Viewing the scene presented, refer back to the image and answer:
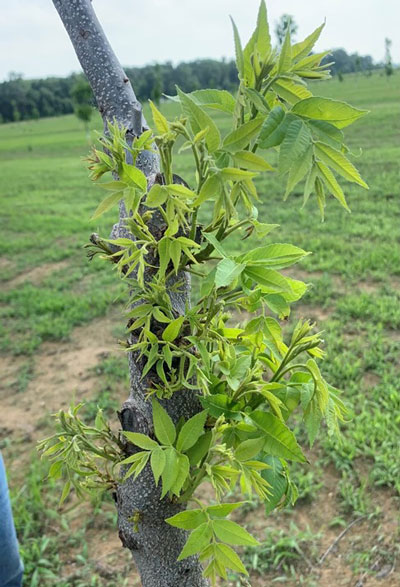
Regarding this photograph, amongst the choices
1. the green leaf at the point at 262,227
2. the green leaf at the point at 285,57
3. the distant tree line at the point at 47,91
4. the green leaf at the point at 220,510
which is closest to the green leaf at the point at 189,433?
the green leaf at the point at 220,510

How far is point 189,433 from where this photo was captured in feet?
2.84

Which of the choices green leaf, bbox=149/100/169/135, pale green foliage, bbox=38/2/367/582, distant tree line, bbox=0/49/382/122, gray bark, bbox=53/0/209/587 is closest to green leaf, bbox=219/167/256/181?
pale green foliage, bbox=38/2/367/582

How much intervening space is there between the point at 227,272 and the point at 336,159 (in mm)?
216

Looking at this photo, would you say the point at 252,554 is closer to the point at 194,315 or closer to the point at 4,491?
the point at 4,491

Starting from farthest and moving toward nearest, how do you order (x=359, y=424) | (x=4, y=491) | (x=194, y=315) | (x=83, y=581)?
1. (x=359, y=424)
2. (x=83, y=581)
3. (x=4, y=491)
4. (x=194, y=315)

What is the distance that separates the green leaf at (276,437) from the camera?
2.79 feet

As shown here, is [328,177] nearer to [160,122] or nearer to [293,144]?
[293,144]

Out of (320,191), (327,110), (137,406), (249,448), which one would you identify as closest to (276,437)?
(249,448)

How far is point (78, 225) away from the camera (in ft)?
27.3

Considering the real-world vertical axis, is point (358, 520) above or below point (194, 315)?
below

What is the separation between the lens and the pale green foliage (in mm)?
712

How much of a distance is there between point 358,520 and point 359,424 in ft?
2.16

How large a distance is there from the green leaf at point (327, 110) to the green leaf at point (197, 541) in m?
0.64

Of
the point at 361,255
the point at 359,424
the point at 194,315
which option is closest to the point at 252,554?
the point at 359,424
